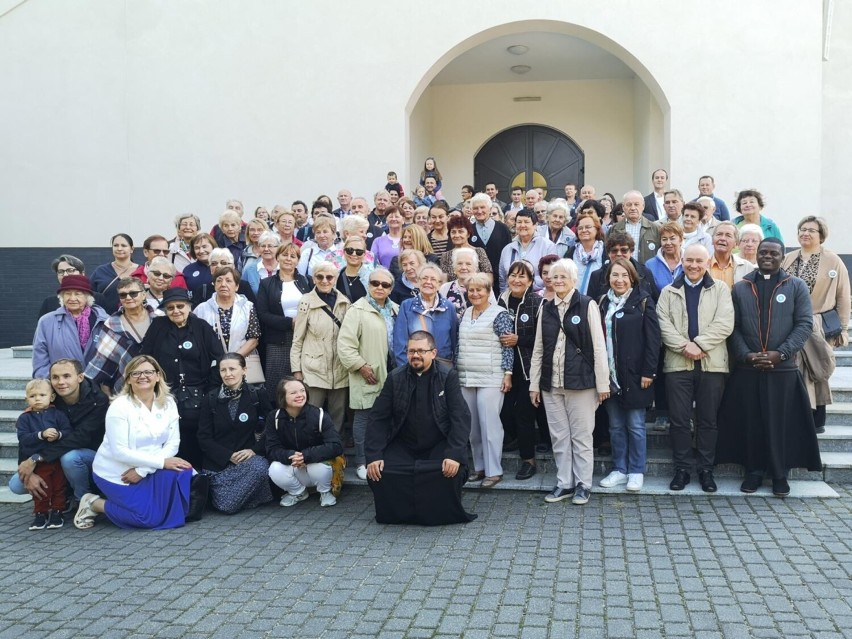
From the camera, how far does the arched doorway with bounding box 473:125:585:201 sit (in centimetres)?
1510

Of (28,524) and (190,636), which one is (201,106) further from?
(190,636)

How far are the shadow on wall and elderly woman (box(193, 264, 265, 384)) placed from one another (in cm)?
655

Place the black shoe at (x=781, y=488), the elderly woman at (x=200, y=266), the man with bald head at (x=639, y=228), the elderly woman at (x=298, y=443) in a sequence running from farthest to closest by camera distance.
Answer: the man with bald head at (x=639, y=228) < the elderly woman at (x=200, y=266) < the elderly woman at (x=298, y=443) < the black shoe at (x=781, y=488)

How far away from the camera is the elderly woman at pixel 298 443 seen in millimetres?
6027

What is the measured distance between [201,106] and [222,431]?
24.1 feet

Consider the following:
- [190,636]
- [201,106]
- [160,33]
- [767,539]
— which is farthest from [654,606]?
[160,33]

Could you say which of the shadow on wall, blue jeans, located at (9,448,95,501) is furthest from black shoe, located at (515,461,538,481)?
the shadow on wall

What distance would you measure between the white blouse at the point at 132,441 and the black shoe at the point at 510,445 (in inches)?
106

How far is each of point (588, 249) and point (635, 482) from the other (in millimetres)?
2090

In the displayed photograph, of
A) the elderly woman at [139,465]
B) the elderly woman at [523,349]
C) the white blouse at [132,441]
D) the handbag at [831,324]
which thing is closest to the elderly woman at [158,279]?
the elderly woman at [139,465]

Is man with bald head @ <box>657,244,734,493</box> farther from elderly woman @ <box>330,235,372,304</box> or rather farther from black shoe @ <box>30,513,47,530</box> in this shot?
black shoe @ <box>30,513,47,530</box>

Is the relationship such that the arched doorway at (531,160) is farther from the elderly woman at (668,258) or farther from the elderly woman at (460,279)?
the elderly woman at (460,279)

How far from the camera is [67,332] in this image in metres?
6.57

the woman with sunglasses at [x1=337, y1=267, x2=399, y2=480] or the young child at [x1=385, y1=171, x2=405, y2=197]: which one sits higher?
the young child at [x1=385, y1=171, x2=405, y2=197]
